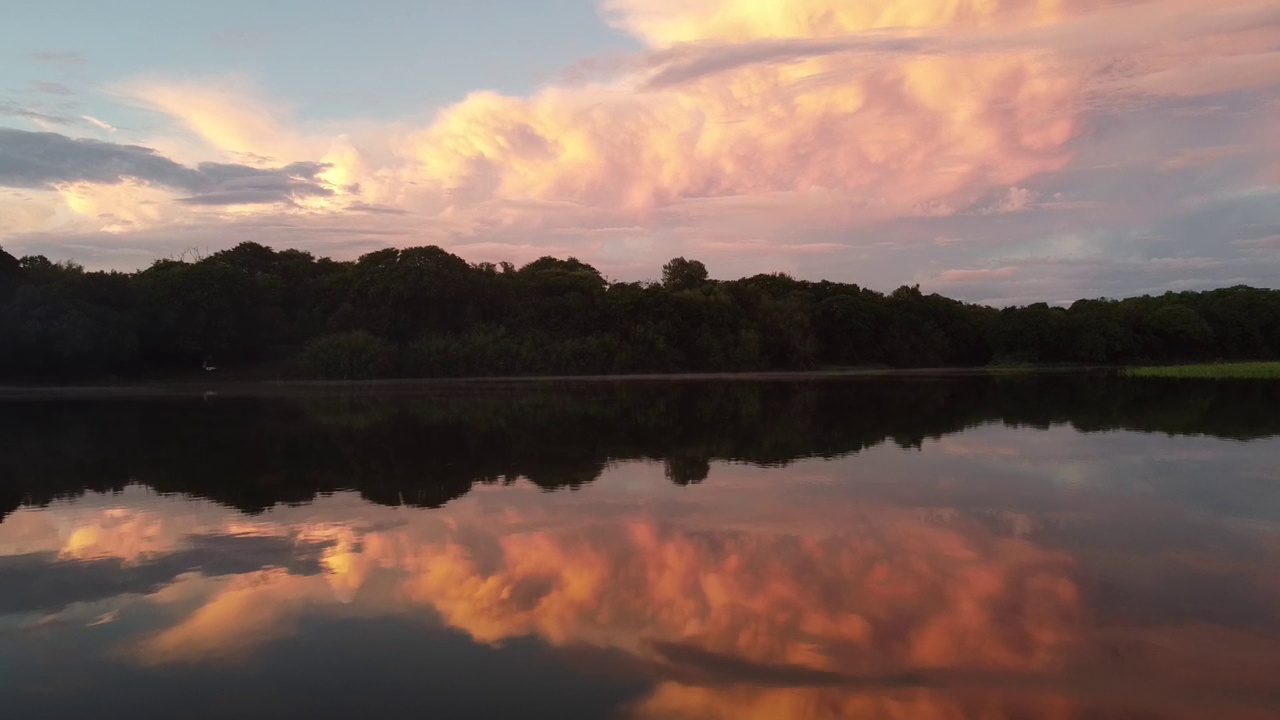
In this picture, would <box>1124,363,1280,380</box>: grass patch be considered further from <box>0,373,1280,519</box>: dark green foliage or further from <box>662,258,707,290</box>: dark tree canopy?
<box>662,258,707,290</box>: dark tree canopy

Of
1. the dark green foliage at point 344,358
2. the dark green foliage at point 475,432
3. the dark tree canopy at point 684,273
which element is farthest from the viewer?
the dark tree canopy at point 684,273

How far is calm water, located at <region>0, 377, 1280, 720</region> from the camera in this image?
6.32 m

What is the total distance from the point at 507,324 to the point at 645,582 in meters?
57.1

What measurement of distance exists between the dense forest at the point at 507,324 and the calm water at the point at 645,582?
125ft

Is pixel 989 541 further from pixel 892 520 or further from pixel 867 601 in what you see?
pixel 867 601

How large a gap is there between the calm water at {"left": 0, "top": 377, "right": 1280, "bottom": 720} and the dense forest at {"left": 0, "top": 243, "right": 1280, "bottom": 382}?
1496 inches

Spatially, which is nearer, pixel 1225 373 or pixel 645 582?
pixel 645 582

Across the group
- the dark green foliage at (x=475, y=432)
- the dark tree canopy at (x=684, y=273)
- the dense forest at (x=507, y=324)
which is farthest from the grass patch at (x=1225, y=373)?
the dark tree canopy at (x=684, y=273)

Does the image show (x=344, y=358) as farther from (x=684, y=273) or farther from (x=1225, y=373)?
(x=1225, y=373)

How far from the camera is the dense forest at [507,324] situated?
52.6 metres

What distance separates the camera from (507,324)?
65.1m

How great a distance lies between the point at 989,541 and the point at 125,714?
28.4ft

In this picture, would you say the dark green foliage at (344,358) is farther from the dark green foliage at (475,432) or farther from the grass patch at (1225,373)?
the grass patch at (1225,373)

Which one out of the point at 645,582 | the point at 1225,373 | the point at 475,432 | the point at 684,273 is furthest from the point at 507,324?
the point at 645,582
